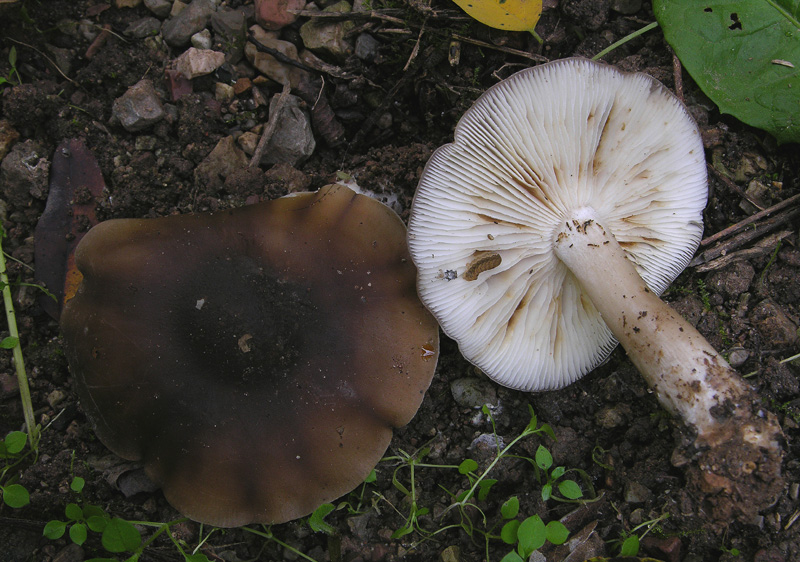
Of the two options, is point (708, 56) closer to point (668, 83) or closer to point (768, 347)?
point (668, 83)

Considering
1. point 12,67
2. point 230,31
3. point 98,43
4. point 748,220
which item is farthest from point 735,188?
point 12,67

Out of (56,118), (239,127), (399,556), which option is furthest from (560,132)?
(56,118)

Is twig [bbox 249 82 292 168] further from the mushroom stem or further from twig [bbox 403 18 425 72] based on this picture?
the mushroom stem

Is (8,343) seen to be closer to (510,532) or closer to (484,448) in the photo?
(484,448)

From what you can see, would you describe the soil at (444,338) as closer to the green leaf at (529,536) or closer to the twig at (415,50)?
the twig at (415,50)

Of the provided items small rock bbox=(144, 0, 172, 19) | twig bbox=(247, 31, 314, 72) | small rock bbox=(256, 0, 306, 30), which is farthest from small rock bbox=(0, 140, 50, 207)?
small rock bbox=(256, 0, 306, 30)

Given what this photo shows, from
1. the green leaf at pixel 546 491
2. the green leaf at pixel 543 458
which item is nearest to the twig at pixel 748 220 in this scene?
the green leaf at pixel 543 458
